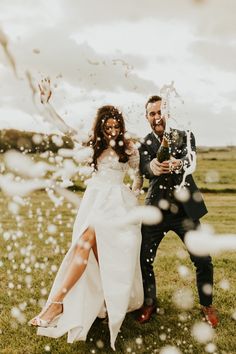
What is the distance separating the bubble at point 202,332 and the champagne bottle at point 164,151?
182 cm

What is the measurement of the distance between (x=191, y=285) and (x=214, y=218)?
838 centimetres

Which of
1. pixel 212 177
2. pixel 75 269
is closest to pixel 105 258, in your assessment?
pixel 75 269

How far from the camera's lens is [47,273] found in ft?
26.8

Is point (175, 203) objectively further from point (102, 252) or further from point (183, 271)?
point (183, 271)

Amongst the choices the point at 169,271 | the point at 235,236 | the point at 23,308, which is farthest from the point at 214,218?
the point at 23,308

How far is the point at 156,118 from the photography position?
19.0 feet

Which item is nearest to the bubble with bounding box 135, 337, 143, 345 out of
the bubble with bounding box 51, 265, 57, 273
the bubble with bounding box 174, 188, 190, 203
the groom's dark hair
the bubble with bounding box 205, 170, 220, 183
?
the bubble with bounding box 174, 188, 190, 203

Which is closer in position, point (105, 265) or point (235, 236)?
point (105, 265)

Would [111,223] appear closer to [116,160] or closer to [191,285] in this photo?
[116,160]

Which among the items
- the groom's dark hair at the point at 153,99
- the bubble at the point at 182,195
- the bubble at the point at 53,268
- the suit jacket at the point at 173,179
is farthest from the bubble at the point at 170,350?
the bubble at the point at 53,268

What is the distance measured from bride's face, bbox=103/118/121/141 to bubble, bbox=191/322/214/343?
86.1 inches

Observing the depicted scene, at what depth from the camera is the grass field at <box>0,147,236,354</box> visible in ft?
17.9

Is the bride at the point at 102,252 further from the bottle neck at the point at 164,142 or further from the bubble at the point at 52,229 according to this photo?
the bubble at the point at 52,229

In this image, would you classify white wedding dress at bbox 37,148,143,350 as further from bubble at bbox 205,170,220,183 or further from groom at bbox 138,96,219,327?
bubble at bbox 205,170,220,183
